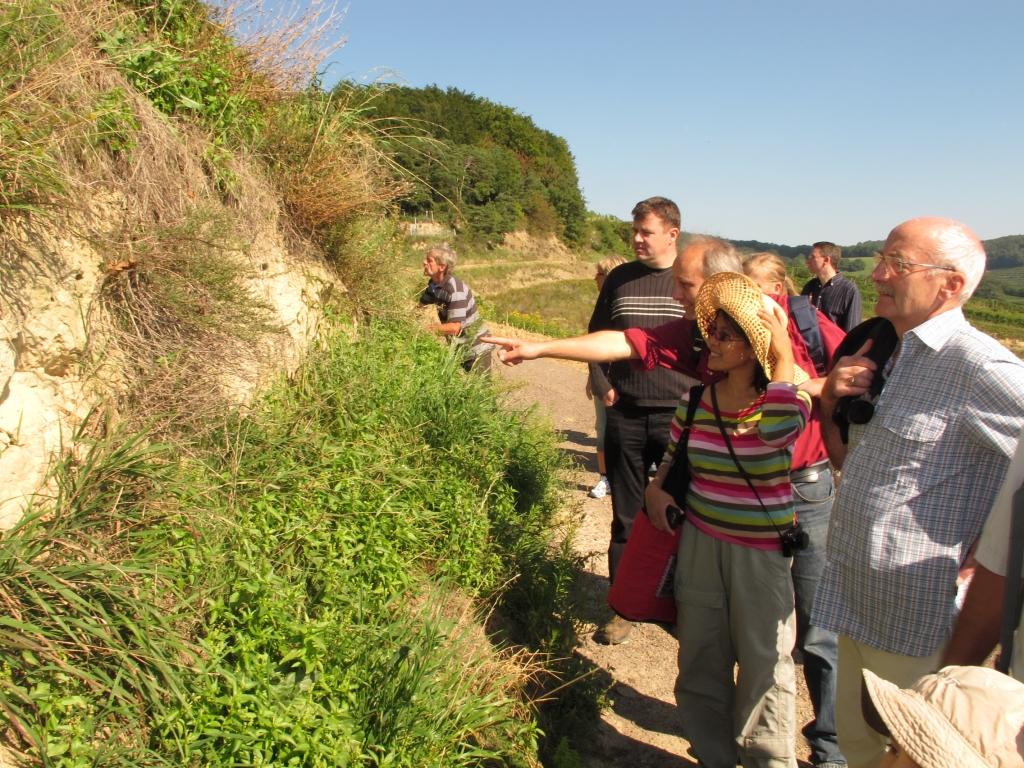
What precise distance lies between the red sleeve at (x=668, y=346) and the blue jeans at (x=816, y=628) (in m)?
0.68

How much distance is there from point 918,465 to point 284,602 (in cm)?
211

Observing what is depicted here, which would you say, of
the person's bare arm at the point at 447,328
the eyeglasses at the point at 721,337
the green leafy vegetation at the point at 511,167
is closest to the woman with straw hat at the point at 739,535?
the eyeglasses at the point at 721,337

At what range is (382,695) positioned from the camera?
2.56m

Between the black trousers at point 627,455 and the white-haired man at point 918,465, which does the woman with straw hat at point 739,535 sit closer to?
the white-haired man at point 918,465

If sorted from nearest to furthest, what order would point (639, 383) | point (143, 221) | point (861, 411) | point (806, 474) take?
point (861, 411)
point (806, 474)
point (143, 221)
point (639, 383)

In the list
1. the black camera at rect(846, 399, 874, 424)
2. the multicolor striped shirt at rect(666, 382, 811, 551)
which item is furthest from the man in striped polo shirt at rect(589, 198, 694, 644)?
the black camera at rect(846, 399, 874, 424)

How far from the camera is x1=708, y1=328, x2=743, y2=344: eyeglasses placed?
2.65 metres

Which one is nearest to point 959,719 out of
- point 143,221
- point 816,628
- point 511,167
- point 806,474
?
point 806,474

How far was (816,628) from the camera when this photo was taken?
10.3ft

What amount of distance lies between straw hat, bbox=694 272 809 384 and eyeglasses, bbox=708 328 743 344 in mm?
25

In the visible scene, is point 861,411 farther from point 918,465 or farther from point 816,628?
point 816,628

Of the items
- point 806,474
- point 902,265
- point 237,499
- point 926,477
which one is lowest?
point 237,499

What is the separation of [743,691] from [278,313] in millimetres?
2991

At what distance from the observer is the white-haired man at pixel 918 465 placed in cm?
215
